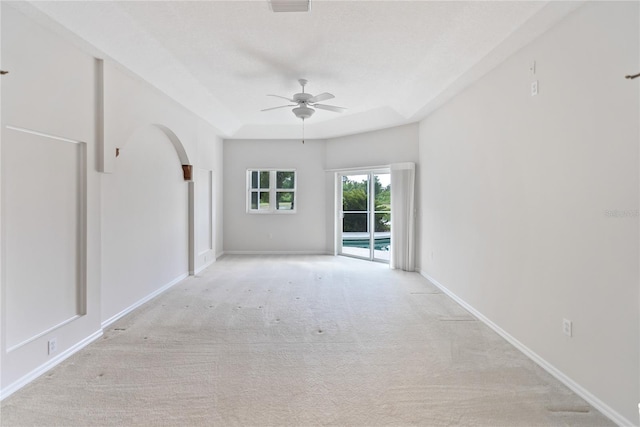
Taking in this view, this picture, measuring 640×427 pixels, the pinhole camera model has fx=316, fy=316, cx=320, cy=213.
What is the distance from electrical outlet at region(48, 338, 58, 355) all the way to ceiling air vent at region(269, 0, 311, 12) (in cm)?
309

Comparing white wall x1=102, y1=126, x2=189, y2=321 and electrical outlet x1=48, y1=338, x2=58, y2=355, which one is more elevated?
white wall x1=102, y1=126, x2=189, y2=321

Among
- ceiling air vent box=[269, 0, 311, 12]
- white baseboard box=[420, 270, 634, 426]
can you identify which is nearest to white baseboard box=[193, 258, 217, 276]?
white baseboard box=[420, 270, 634, 426]

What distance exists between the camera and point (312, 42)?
3.26 m

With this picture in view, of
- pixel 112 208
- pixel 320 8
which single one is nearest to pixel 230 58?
pixel 320 8

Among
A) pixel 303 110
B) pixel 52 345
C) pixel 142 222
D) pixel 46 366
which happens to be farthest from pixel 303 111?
pixel 46 366

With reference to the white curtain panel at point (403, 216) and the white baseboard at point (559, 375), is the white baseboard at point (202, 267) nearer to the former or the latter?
the white curtain panel at point (403, 216)

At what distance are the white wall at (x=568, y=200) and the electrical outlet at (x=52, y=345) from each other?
3865 millimetres

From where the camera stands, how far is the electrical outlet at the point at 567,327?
7.27 feet

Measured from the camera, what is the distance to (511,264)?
9.57 feet

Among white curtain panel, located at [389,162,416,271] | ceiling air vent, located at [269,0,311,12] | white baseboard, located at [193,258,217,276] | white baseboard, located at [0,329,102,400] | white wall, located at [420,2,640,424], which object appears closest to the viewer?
white wall, located at [420,2,640,424]

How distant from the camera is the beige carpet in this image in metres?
1.92

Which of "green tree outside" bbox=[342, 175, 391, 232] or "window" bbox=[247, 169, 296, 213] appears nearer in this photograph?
"green tree outside" bbox=[342, 175, 391, 232]

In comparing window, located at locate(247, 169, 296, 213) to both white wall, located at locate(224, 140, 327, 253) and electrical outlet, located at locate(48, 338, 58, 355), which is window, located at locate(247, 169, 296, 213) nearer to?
white wall, located at locate(224, 140, 327, 253)

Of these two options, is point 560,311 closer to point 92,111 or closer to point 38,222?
point 38,222
